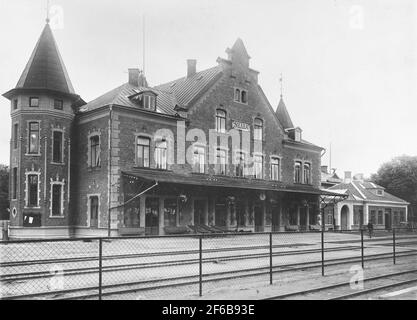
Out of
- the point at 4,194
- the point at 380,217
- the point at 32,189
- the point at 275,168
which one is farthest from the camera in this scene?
the point at 4,194

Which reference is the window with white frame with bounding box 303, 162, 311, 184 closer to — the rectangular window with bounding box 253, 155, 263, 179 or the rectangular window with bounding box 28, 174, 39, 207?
the rectangular window with bounding box 253, 155, 263, 179

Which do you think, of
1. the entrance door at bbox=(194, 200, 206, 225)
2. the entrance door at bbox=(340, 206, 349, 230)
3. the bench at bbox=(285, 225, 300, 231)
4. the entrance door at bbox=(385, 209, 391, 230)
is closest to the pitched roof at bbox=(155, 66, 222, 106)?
the entrance door at bbox=(194, 200, 206, 225)

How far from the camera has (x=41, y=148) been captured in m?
26.5

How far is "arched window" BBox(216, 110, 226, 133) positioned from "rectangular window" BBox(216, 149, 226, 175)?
1466mm

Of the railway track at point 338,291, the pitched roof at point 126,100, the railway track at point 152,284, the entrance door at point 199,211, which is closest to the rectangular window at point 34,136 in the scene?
the pitched roof at point 126,100

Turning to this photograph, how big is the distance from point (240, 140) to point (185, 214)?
7240mm

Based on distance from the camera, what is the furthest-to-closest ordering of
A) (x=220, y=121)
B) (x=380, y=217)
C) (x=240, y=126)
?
1. (x=380, y=217)
2. (x=240, y=126)
3. (x=220, y=121)

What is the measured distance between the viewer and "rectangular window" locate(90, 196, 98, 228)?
2647 cm

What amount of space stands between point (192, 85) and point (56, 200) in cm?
1218

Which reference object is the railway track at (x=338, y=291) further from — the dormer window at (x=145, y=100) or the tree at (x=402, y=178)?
the tree at (x=402, y=178)

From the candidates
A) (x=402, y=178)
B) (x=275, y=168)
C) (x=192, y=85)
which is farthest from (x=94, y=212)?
(x=402, y=178)

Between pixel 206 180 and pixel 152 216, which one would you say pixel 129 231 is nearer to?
pixel 152 216
